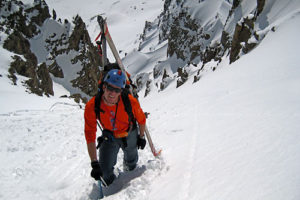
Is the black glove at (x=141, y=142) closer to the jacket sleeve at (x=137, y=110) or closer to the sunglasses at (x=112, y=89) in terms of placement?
the jacket sleeve at (x=137, y=110)

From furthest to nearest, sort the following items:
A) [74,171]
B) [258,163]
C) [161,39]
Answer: [161,39] → [74,171] → [258,163]

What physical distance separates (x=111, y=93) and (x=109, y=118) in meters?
0.52

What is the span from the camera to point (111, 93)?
299 cm

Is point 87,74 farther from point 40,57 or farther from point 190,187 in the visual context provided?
point 190,187

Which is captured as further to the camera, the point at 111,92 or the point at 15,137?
the point at 15,137

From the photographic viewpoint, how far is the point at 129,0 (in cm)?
15838

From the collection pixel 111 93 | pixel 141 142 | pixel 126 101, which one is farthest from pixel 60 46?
pixel 111 93

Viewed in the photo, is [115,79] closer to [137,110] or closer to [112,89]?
[112,89]

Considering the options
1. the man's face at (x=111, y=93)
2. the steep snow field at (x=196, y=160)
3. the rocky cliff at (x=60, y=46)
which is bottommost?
the steep snow field at (x=196, y=160)

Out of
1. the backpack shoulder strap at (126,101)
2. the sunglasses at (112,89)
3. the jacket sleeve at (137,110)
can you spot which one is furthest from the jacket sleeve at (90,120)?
the jacket sleeve at (137,110)

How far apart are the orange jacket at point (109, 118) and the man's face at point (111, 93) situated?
19 centimetres

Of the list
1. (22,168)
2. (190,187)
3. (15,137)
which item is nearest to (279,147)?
(190,187)

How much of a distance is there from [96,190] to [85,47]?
251 ft

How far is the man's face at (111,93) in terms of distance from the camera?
2962 mm
